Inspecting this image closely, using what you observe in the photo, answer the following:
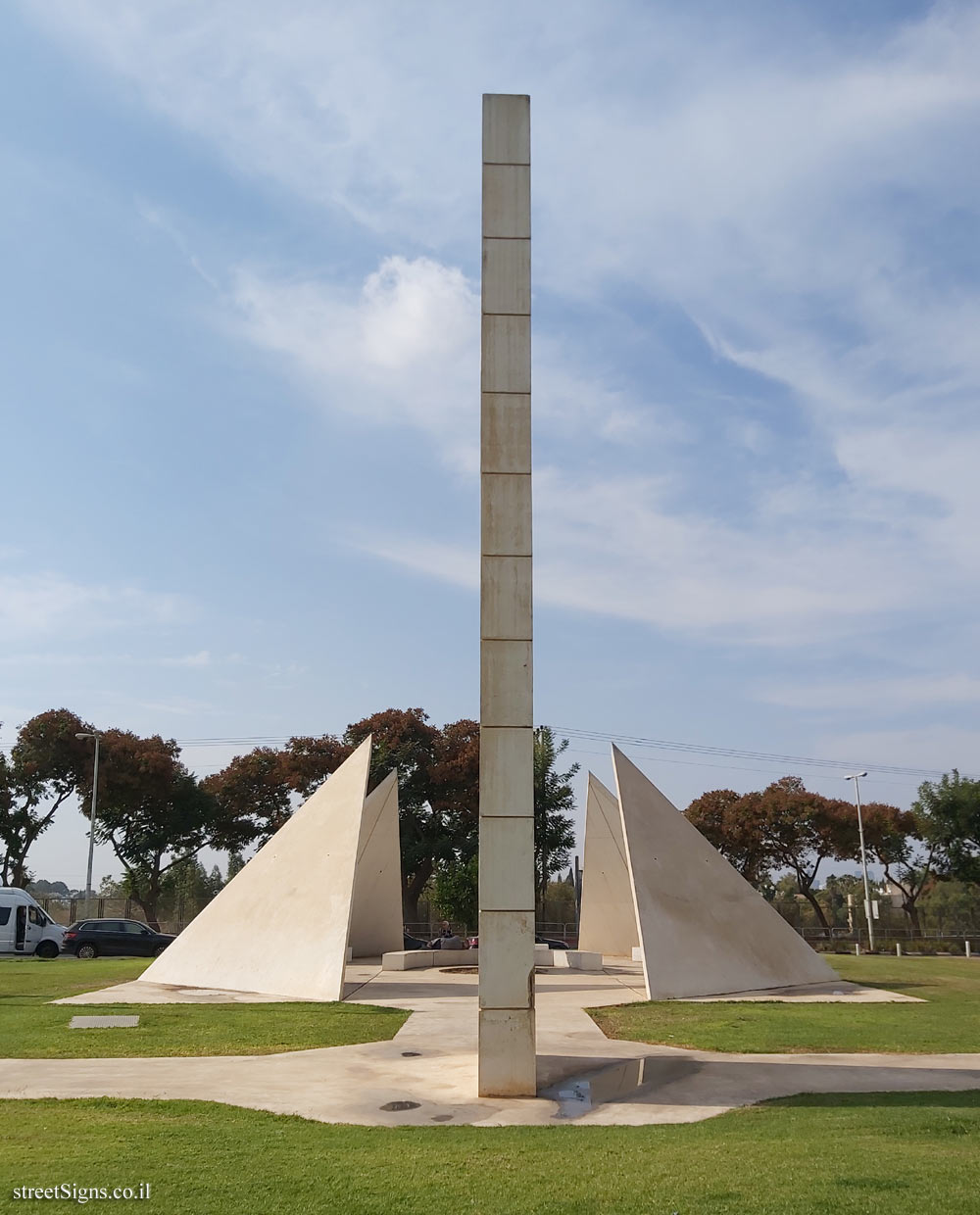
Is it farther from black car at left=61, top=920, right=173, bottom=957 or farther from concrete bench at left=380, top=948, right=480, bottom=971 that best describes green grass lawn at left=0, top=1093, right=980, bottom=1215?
black car at left=61, top=920, right=173, bottom=957

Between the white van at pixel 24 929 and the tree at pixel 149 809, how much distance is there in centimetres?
1149

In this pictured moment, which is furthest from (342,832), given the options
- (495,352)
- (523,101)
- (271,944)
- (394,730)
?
(394,730)

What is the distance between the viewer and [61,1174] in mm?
6113

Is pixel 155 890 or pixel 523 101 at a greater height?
pixel 523 101

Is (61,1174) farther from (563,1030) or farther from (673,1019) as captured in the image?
(673,1019)

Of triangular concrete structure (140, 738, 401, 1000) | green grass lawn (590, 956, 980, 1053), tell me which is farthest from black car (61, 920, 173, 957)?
green grass lawn (590, 956, 980, 1053)

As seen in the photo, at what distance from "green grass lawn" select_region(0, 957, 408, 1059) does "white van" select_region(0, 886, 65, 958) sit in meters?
Result: 13.3

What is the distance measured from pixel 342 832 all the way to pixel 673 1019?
827 cm

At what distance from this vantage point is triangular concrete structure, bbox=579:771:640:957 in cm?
3127

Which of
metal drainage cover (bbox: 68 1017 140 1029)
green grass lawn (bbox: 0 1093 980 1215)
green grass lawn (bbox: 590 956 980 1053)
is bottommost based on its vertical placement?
green grass lawn (bbox: 590 956 980 1053)

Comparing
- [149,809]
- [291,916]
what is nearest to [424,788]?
[149,809]

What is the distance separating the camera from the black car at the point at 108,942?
32.0 meters

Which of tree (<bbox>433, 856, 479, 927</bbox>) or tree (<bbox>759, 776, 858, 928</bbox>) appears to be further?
tree (<bbox>759, 776, 858, 928</bbox>)

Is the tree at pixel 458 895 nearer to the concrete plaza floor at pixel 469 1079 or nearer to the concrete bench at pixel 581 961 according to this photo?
the concrete bench at pixel 581 961
